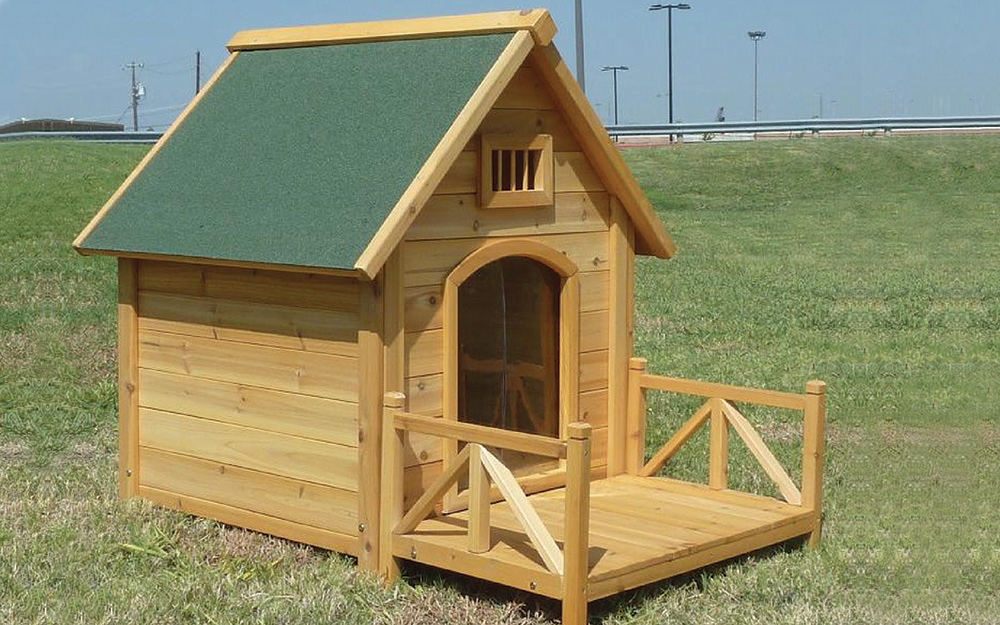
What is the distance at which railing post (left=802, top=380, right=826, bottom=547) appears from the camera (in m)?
7.61

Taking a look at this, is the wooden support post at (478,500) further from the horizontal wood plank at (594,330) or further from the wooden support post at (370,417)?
the horizontal wood plank at (594,330)

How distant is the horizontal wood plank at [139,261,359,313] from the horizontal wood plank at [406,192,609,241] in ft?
1.39

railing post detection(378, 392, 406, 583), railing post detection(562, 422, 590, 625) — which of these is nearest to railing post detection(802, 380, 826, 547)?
railing post detection(562, 422, 590, 625)

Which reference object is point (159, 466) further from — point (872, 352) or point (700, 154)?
point (700, 154)

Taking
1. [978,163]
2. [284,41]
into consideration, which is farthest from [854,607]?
[978,163]

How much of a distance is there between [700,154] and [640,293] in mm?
17648

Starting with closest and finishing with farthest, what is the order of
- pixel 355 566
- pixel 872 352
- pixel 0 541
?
pixel 355 566 < pixel 0 541 < pixel 872 352

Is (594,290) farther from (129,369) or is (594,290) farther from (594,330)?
(129,369)

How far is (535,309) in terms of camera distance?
796 cm

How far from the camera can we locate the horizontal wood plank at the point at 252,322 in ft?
23.2

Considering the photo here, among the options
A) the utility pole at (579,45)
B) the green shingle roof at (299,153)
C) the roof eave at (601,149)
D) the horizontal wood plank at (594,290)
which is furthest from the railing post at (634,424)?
the utility pole at (579,45)

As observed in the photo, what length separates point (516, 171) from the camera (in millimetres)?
7723

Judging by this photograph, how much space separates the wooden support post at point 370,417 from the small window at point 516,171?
34.6 inches

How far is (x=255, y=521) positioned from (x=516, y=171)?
2.21 metres
